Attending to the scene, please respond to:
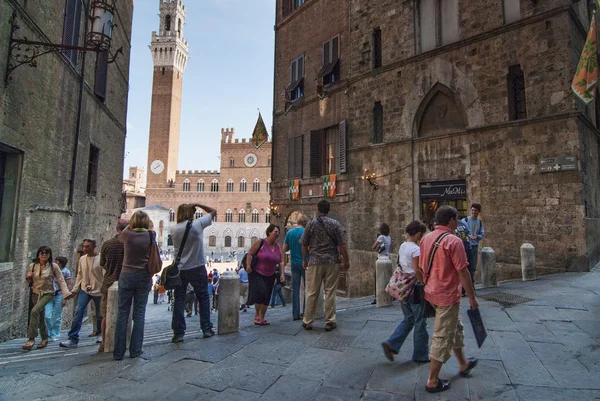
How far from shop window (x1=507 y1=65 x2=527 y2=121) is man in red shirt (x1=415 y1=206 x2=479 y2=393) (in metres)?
8.37

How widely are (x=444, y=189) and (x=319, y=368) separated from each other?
8.87 m

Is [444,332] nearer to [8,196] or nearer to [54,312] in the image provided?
[54,312]

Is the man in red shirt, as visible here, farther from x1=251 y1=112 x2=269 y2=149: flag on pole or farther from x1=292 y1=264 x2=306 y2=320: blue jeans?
x1=251 y1=112 x2=269 y2=149: flag on pole

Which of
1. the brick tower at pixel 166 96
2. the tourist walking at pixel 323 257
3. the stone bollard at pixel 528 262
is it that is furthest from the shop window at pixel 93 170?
the brick tower at pixel 166 96

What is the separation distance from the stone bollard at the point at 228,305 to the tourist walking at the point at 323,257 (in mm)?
1045

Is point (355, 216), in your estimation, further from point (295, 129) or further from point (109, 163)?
point (109, 163)

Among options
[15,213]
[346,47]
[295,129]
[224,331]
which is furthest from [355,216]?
[15,213]

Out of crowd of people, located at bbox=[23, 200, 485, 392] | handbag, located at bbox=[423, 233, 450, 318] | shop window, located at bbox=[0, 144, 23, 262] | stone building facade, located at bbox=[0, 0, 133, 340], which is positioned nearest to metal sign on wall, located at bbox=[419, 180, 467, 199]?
crowd of people, located at bbox=[23, 200, 485, 392]

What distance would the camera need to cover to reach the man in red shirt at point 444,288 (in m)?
3.06

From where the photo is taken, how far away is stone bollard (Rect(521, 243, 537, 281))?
850cm

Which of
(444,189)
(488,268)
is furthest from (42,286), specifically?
(444,189)

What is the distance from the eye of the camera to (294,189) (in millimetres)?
16484

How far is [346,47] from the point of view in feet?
48.3

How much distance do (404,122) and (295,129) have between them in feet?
Answer: 20.5
